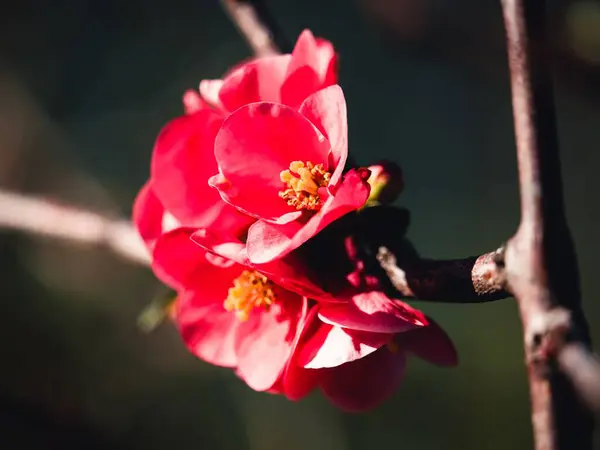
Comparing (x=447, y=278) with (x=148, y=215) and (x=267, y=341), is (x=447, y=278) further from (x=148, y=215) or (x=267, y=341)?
(x=148, y=215)

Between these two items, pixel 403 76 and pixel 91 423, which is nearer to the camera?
pixel 91 423

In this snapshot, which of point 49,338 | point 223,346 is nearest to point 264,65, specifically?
point 223,346

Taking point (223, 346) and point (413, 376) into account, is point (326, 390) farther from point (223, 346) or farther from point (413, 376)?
point (413, 376)

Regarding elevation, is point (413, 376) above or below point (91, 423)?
above

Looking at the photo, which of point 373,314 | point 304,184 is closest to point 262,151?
point 304,184

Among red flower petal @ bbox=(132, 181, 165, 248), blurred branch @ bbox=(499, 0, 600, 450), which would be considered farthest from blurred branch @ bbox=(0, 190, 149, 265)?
blurred branch @ bbox=(499, 0, 600, 450)

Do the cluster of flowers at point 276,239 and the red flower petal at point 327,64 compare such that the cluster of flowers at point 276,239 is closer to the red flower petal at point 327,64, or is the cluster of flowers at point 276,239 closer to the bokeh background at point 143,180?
the red flower petal at point 327,64
